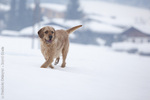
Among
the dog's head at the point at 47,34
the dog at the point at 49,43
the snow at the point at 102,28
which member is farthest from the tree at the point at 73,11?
the dog's head at the point at 47,34

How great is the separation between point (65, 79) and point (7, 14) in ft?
85.1

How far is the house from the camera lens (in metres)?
22.2

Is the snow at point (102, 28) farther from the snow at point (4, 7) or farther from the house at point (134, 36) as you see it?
the snow at point (4, 7)

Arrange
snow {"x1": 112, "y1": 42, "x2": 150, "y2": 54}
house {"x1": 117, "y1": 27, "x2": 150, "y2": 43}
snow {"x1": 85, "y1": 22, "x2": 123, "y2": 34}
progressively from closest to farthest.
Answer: snow {"x1": 112, "y1": 42, "x2": 150, "y2": 54} → house {"x1": 117, "y1": 27, "x2": 150, "y2": 43} → snow {"x1": 85, "y1": 22, "x2": 123, "y2": 34}

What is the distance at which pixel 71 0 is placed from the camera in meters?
31.4

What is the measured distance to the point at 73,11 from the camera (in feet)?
98.5

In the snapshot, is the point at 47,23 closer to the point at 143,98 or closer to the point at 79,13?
the point at 79,13

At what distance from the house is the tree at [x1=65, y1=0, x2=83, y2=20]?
24.4ft

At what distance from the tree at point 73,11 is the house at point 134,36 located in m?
7.43

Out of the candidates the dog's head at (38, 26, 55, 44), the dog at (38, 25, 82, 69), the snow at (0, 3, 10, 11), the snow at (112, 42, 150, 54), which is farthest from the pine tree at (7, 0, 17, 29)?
the dog's head at (38, 26, 55, 44)

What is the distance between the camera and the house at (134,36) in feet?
72.8

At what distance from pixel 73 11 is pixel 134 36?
9.94 m

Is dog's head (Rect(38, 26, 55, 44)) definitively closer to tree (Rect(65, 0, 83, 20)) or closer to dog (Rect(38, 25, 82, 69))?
dog (Rect(38, 25, 82, 69))

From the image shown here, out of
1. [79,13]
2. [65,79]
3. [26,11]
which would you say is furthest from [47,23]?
[65,79]
